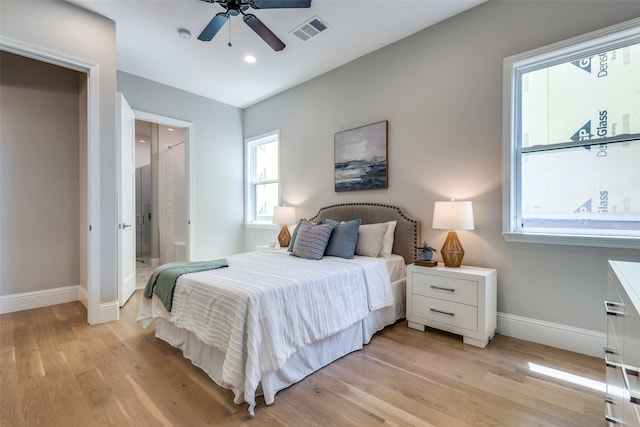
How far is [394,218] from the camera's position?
3178 mm

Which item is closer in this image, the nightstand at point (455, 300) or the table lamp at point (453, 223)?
the nightstand at point (455, 300)

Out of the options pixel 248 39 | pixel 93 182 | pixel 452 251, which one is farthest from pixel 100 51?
pixel 452 251

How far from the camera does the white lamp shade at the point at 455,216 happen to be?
2430mm

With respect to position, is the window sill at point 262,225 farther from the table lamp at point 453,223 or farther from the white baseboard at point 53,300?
the table lamp at point 453,223

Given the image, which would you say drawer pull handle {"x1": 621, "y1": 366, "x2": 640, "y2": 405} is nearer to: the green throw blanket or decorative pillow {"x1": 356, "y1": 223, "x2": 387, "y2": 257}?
decorative pillow {"x1": 356, "y1": 223, "x2": 387, "y2": 257}

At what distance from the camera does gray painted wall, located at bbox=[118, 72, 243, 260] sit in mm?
4375

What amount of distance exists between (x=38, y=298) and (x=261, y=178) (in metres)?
3.27

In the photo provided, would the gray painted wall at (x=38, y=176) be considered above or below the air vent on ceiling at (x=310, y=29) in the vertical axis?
below

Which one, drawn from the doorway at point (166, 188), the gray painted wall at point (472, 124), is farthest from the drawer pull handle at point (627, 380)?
the doorway at point (166, 188)

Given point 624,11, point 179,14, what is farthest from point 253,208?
point 624,11

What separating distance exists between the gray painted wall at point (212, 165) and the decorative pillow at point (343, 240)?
270cm

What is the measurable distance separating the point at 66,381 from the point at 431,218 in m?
3.18

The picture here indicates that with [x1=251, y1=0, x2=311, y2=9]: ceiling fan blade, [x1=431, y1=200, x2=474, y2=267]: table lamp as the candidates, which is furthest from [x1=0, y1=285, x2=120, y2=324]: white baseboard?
[x1=431, y1=200, x2=474, y2=267]: table lamp

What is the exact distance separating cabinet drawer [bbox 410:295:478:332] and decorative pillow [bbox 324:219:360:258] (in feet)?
2.47
